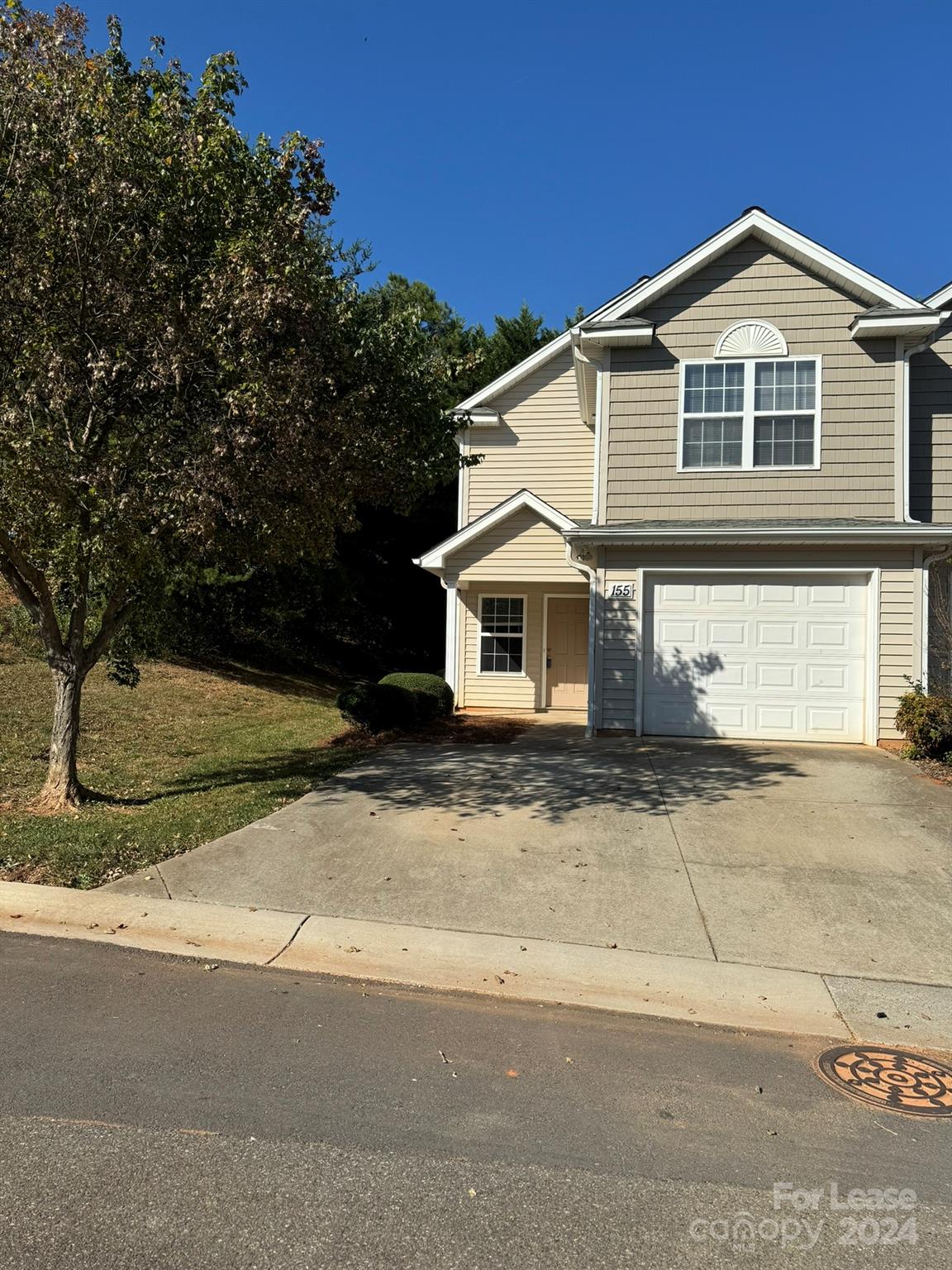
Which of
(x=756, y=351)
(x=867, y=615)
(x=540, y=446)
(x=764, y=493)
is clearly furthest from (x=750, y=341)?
(x=540, y=446)

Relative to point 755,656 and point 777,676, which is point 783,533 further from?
point 777,676

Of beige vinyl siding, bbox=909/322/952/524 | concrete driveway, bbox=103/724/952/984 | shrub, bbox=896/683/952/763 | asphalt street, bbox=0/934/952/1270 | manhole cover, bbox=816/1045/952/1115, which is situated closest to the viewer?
asphalt street, bbox=0/934/952/1270

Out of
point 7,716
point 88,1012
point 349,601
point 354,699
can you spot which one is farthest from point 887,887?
point 349,601

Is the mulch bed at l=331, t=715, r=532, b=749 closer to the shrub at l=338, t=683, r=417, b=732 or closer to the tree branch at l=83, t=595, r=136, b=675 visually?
the shrub at l=338, t=683, r=417, b=732

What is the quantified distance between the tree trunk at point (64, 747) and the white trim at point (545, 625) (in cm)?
977

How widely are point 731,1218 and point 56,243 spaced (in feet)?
26.6

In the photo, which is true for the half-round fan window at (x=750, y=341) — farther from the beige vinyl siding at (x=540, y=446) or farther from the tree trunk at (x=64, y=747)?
the tree trunk at (x=64, y=747)

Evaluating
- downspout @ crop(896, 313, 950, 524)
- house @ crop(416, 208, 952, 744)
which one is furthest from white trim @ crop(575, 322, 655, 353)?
downspout @ crop(896, 313, 950, 524)

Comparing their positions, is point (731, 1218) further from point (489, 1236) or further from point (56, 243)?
point (56, 243)

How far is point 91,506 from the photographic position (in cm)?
752

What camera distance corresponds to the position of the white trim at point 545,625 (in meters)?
16.9

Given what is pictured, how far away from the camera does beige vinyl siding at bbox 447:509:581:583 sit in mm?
15867

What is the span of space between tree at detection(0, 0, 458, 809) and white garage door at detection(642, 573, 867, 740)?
19.6 feet

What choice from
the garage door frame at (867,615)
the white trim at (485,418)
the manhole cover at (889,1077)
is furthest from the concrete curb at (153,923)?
the white trim at (485,418)
